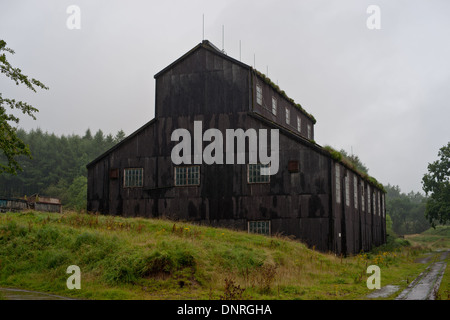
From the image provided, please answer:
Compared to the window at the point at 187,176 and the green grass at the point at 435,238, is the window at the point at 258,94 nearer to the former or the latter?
the window at the point at 187,176

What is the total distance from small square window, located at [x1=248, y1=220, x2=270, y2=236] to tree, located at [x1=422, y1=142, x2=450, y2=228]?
34.1 meters

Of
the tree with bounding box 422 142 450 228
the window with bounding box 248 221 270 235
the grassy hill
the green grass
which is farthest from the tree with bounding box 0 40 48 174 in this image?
the green grass

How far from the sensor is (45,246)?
18.4 metres

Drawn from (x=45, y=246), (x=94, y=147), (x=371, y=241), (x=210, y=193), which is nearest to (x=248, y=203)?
(x=210, y=193)

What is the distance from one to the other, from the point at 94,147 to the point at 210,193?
8561 cm

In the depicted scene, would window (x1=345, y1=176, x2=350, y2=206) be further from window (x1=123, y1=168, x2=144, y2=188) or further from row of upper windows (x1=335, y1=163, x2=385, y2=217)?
window (x1=123, y1=168, x2=144, y2=188)

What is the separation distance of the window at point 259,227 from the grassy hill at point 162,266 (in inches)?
235

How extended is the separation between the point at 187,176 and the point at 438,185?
39.0m

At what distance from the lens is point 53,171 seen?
99125mm

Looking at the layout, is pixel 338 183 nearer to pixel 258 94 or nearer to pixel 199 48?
pixel 258 94

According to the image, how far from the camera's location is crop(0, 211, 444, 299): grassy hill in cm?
1433

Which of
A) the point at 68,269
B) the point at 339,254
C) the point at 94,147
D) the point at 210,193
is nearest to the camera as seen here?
the point at 68,269

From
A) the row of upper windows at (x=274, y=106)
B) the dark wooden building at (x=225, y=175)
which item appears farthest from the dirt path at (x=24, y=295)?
the row of upper windows at (x=274, y=106)
